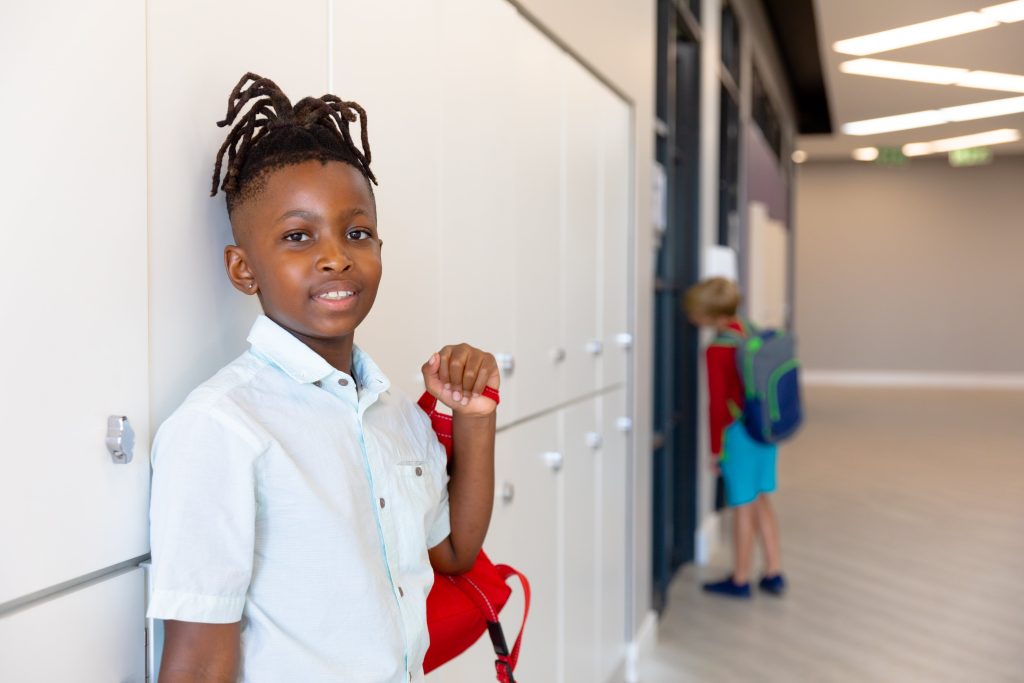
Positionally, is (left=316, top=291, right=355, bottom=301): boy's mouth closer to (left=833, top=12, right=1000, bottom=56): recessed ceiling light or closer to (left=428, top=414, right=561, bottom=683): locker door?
(left=428, top=414, right=561, bottom=683): locker door

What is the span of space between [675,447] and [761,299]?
2.83m

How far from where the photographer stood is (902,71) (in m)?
7.50

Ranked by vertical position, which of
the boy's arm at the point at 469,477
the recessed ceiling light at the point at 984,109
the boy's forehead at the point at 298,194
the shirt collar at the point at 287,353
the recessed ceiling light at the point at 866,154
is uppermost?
the recessed ceiling light at the point at 866,154

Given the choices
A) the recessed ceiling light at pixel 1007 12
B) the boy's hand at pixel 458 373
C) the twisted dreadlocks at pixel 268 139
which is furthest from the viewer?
the recessed ceiling light at pixel 1007 12

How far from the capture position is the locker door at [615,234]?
108 inches

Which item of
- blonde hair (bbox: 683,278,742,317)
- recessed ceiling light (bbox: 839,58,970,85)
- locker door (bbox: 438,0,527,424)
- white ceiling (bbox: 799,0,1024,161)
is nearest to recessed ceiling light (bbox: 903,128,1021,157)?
white ceiling (bbox: 799,0,1024,161)

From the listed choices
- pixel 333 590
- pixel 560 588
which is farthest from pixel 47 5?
pixel 560 588

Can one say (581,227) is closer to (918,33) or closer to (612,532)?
(612,532)

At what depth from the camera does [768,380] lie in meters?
3.87

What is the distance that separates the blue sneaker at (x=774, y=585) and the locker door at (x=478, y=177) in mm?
2602

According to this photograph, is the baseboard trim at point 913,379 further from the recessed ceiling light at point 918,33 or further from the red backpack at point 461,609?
the red backpack at point 461,609

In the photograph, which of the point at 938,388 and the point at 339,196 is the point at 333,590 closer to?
the point at 339,196

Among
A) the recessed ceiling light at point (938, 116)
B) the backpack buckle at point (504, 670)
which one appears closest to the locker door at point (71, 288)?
the backpack buckle at point (504, 670)

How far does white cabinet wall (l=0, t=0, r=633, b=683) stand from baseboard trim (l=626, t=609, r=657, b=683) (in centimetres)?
82
